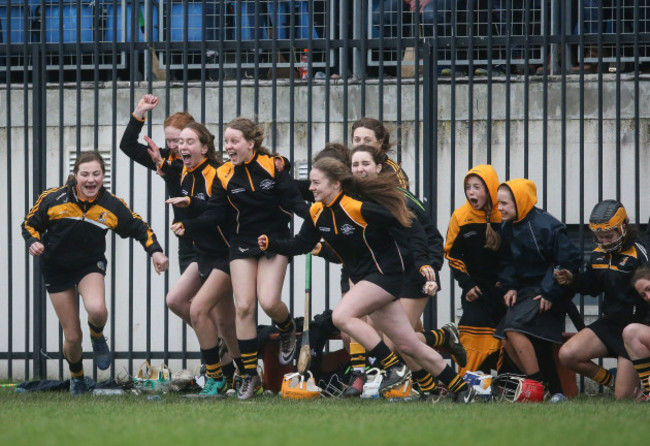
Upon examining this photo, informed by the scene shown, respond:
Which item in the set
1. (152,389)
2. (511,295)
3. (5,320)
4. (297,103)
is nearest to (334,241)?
(511,295)

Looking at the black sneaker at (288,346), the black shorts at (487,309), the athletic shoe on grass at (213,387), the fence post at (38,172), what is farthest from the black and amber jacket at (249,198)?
the fence post at (38,172)

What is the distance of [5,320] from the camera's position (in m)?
12.2

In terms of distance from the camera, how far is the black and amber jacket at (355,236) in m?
7.53

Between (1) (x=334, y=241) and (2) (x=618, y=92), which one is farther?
(2) (x=618, y=92)

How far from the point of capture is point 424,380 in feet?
25.2

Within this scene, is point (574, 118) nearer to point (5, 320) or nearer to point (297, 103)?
point (297, 103)

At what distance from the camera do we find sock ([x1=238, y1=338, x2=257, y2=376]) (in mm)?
8234

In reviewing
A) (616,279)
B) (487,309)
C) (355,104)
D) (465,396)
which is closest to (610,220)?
(616,279)

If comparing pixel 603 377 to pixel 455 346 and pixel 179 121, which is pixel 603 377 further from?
pixel 179 121

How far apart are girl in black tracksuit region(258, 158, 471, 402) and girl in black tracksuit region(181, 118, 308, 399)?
0.56 meters

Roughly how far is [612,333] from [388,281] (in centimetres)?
183

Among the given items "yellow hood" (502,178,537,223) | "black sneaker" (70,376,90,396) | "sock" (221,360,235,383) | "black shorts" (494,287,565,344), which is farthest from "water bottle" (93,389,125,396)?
"yellow hood" (502,178,537,223)

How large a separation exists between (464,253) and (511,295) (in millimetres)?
516

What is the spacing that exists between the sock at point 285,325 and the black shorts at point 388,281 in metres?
1.23
